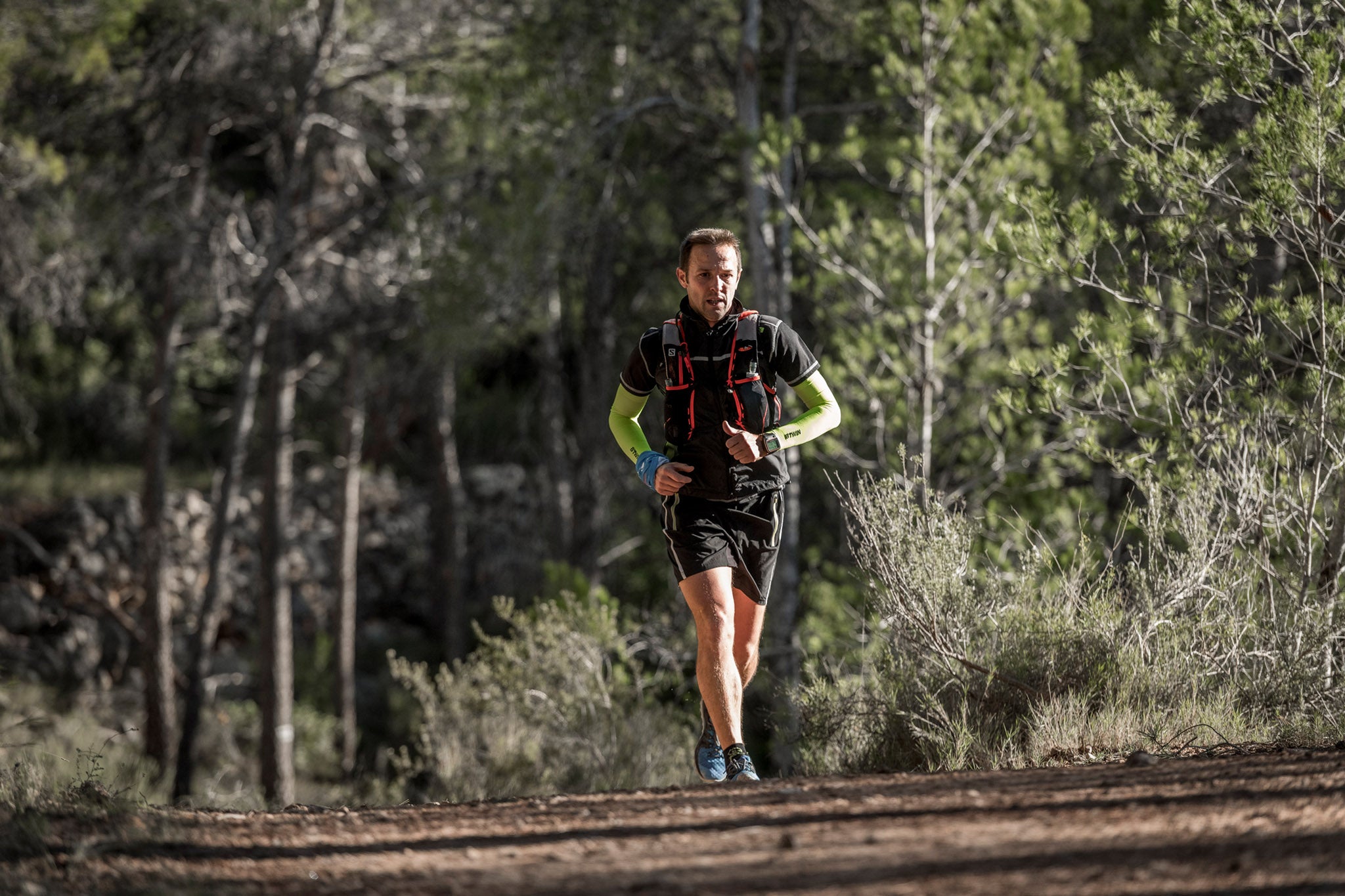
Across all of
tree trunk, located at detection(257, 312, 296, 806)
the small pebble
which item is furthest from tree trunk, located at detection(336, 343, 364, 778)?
the small pebble

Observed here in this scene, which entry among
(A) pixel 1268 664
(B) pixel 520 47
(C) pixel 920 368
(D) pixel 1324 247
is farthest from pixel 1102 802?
(B) pixel 520 47

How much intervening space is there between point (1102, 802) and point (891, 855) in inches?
31.4

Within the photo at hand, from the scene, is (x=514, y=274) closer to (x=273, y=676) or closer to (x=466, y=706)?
(x=466, y=706)

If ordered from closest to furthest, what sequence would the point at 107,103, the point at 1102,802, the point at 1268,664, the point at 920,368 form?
the point at 1102,802 < the point at 1268,664 < the point at 920,368 < the point at 107,103

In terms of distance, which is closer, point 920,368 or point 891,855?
point 891,855

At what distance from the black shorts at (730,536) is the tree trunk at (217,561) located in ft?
32.8

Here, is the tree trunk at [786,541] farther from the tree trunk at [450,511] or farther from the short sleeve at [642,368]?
the tree trunk at [450,511]

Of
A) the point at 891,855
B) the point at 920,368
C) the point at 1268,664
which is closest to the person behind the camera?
the point at 891,855

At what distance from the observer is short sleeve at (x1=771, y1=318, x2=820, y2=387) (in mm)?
4902

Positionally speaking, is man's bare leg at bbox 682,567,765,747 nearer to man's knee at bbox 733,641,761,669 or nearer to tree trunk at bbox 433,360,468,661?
man's knee at bbox 733,641,761,669

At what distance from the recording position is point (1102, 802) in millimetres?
3557

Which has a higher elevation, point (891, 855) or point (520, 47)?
point (520, 47)

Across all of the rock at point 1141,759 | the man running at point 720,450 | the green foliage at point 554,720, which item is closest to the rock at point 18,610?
the green foliage at point 554,720

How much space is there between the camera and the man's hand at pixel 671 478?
479cm
